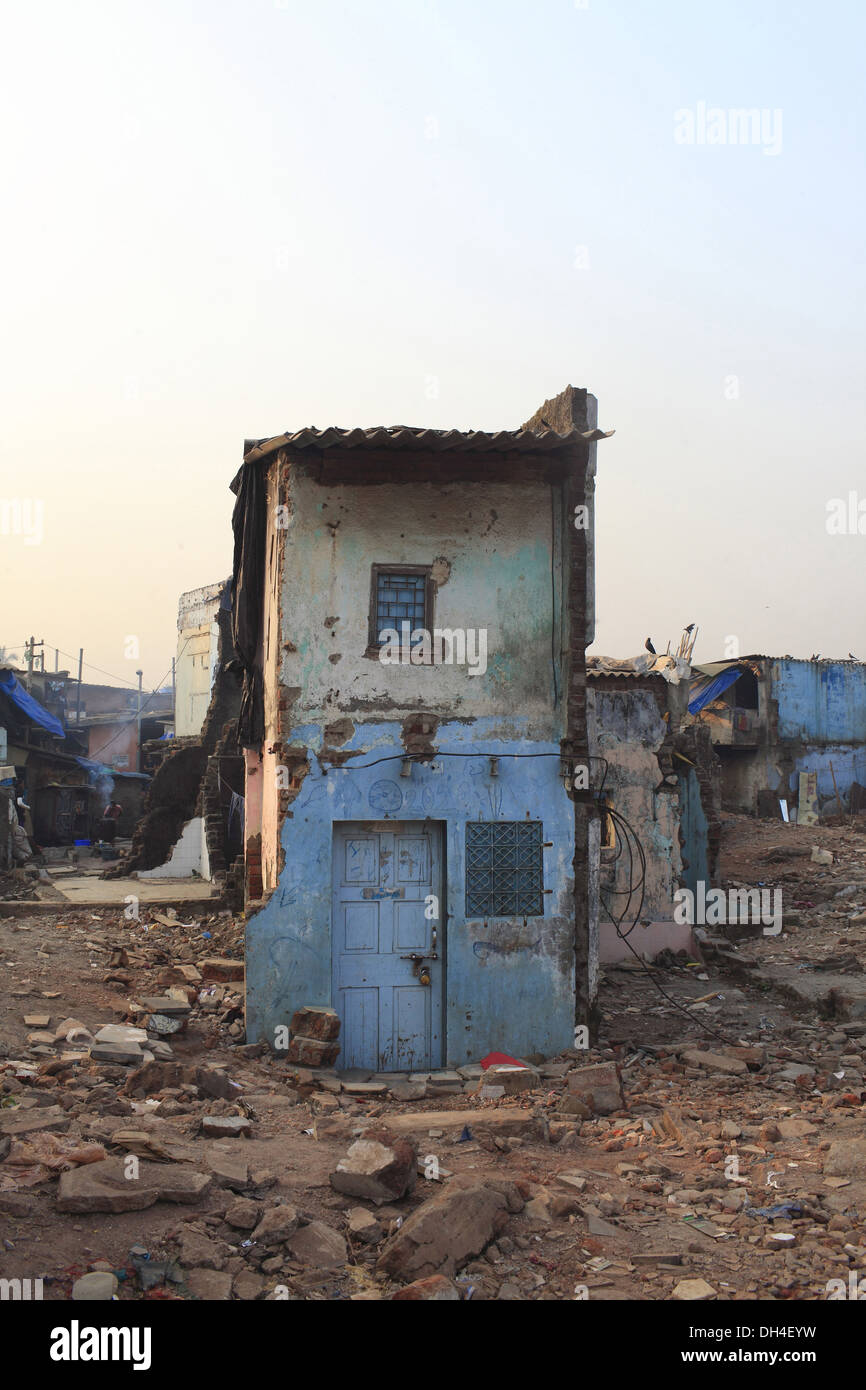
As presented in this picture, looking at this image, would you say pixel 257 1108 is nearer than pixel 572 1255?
No

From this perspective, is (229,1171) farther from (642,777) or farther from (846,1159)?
(642,777)

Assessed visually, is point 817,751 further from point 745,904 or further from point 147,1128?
point 147,1128

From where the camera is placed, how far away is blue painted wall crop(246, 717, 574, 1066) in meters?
10.0

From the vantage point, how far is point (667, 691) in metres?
16.7

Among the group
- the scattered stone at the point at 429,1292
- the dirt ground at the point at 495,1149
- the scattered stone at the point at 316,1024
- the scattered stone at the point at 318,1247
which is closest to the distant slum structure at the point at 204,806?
the dirt ground at the point at 495,1149

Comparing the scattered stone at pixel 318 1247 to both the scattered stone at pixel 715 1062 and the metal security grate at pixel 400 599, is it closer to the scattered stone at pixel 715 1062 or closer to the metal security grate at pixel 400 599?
the scattered stone at pixel 715 1062

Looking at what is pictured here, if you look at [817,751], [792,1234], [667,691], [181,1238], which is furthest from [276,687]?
[817,751]

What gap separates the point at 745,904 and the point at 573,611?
10194mm

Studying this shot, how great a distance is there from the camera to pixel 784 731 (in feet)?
110

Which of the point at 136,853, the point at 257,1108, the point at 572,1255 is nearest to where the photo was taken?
the point at 572,1255

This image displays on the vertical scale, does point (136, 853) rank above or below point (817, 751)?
below

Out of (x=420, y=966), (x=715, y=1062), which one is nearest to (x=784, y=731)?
(x=715, y=1062)

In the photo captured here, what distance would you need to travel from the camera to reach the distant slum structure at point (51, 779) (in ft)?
92.1

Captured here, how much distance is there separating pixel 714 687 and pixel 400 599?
2462 cm
